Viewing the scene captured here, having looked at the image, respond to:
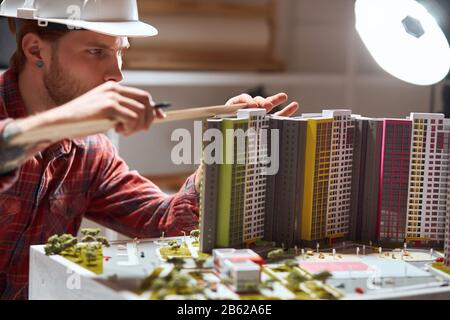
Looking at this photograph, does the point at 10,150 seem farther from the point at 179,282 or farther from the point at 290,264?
the point at 290,264

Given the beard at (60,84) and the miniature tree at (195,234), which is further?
the beard at (60,84)

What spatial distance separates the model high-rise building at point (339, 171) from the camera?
6.30 ft

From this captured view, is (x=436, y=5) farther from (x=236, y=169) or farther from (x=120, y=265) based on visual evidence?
(x=120, y=265)

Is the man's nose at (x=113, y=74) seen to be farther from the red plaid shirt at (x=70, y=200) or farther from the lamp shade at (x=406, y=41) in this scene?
the lamp shade at (x=406, y=41)

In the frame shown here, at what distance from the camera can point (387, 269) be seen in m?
1.76

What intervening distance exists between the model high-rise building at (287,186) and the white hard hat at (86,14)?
516mm

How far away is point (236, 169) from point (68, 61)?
672 mm

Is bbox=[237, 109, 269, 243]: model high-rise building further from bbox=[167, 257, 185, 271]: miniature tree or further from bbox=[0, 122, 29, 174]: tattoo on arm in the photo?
bbox=[0, 122, 29, 174]: tattoo on arm

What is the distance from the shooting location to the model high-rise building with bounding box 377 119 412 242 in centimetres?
193

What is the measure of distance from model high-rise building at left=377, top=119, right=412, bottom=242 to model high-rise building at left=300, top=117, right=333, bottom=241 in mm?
138

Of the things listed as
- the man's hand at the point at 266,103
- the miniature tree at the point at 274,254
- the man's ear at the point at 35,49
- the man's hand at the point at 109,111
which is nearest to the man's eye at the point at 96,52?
the man's ear at the point at 35,49

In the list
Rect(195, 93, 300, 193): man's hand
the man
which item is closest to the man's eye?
the man

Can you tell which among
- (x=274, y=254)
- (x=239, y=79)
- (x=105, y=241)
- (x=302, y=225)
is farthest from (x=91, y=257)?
(x=239, y=79)

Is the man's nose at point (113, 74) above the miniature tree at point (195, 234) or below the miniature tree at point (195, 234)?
above
